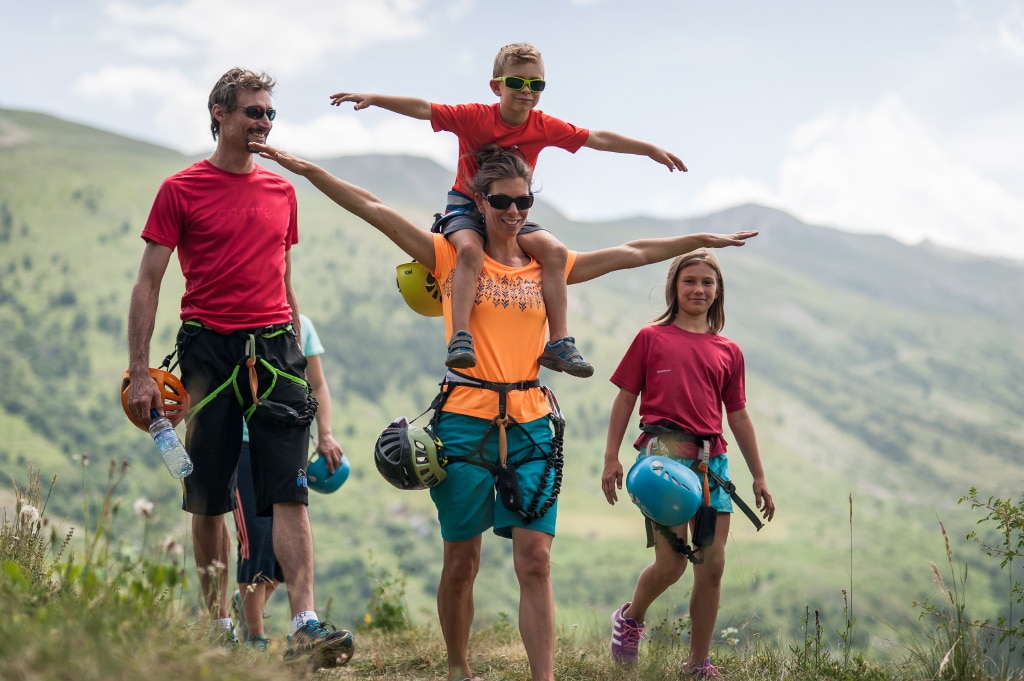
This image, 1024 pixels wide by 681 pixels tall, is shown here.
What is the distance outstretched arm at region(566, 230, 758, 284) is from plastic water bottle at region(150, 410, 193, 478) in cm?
201

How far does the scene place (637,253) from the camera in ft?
17.6

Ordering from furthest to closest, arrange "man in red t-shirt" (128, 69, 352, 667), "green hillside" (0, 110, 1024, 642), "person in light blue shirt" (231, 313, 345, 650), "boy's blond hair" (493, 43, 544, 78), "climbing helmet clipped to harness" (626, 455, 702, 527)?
"green hillside" (0, 110, 1024, 642)
"person in light blue shirt" (231, 313, 345, 650)
"boy's blond hair" (493, 43, 544, 78)
"climbing helmet clipped to harness" (626, 455, 702, 527)
"man in red t-shirt" (128, 69, 352, 667)

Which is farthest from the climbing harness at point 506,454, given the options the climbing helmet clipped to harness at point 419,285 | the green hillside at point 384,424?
the green hillside at point 384,424

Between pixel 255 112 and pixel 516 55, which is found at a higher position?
pixel 516 55

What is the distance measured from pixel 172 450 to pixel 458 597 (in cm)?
148

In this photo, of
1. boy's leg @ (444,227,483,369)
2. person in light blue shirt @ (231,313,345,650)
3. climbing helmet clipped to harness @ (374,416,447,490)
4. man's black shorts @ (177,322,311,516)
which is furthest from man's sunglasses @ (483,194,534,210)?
person in light blue shirt @ (231,313,345,650)

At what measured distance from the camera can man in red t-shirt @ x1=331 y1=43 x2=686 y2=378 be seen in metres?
4.87

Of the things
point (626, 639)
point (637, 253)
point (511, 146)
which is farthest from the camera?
point (626, 639)

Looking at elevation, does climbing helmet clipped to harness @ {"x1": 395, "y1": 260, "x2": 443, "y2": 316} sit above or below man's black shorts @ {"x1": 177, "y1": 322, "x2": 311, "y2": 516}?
above

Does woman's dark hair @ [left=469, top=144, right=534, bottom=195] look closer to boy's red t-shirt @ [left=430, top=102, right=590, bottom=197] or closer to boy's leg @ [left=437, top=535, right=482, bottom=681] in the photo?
boy's red t-shirt @ [left=430, top=102, right=590, bottom=197]

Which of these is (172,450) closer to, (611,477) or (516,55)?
(611,477)

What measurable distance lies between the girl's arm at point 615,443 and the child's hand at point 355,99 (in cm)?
199

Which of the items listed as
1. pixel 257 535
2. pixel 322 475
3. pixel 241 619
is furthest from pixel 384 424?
pixel 241 619

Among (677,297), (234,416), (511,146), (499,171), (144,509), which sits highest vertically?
(511,146)
